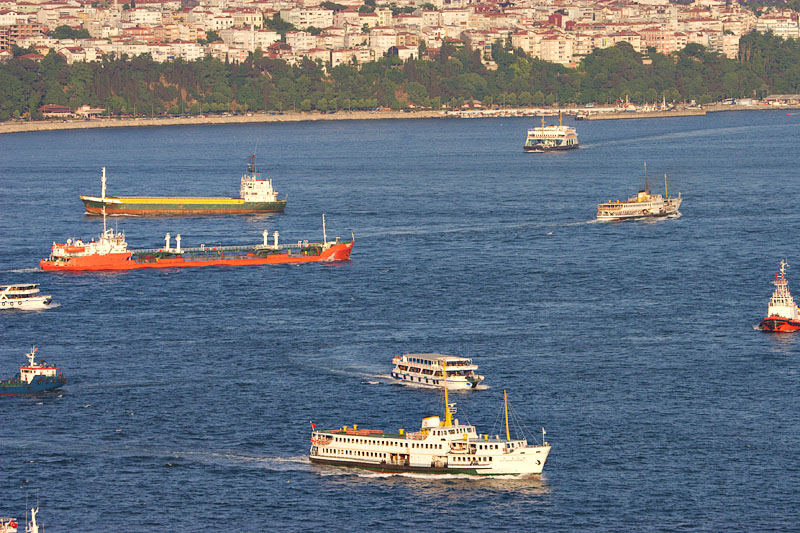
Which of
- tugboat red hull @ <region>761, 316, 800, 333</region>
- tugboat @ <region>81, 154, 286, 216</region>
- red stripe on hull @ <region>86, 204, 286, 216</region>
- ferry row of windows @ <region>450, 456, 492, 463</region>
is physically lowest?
red stripe on hull @ <region>86, 204, 286, 216</region>

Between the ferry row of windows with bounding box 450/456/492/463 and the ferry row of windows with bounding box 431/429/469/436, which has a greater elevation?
the ferry row of windows with bounding box 431/429/469/436

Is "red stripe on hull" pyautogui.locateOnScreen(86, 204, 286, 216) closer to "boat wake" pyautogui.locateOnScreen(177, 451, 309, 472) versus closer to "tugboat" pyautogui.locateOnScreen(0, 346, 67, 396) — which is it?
"tugboat" pyautogui.locateOnScreen(0, 346, 67, 396)

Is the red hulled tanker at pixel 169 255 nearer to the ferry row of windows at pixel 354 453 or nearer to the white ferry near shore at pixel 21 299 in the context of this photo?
the white ferry near shore at pixel 21 299

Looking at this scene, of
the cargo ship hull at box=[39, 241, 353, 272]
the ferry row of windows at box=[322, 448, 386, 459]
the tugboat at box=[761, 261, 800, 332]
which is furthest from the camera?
the cargo ship hull at box=[39, 241, 353, 272]

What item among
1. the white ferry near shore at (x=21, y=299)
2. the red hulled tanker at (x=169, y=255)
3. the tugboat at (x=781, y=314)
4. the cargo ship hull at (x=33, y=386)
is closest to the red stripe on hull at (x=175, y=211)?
the red hulled tanker at (x=169, y=255)

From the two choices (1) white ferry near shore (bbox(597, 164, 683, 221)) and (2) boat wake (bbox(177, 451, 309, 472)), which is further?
(1) white ferry near shore (bbox(597, 164, 683, 221))

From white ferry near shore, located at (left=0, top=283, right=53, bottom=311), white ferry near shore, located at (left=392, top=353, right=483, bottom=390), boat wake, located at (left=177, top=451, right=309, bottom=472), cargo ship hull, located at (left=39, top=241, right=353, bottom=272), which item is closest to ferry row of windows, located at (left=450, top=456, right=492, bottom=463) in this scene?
boat wake, located at (left=177, top=451, right=309, bottom=472)
